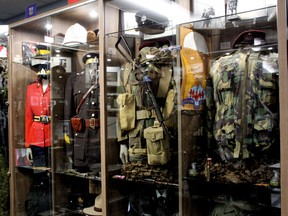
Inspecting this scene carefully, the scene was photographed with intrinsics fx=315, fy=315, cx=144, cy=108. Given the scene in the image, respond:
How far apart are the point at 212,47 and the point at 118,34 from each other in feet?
2.28

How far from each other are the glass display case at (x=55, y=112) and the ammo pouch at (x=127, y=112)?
0.26m

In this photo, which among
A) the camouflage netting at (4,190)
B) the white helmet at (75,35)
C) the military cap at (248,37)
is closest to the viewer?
the military cap at (248,37)

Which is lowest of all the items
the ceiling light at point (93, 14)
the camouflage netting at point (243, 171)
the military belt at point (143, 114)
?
the camouflage netting at point (243, 171)

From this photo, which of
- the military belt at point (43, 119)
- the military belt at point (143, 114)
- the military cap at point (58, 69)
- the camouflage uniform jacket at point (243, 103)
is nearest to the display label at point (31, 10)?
the military cap at point (58, 69)

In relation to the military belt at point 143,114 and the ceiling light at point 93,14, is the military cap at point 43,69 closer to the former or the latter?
the ceiling light at point 93,14

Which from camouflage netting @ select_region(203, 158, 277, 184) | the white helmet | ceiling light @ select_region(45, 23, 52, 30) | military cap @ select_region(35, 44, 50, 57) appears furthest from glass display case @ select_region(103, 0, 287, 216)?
military cap @ select_region(35, 44, 50, 57)

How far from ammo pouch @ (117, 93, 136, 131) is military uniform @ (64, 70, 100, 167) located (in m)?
0.26

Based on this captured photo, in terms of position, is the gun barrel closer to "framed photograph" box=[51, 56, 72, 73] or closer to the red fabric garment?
"framed photograph" box=[51, 56, 72, 73]

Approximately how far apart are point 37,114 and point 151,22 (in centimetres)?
145

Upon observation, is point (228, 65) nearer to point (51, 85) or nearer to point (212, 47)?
point (212, 47)

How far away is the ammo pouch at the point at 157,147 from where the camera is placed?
207cm

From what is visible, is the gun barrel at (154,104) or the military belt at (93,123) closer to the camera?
the gun barrel at (154,104)

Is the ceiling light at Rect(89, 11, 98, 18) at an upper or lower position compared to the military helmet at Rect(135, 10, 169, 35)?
upper

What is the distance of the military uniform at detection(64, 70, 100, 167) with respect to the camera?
7.99ft
